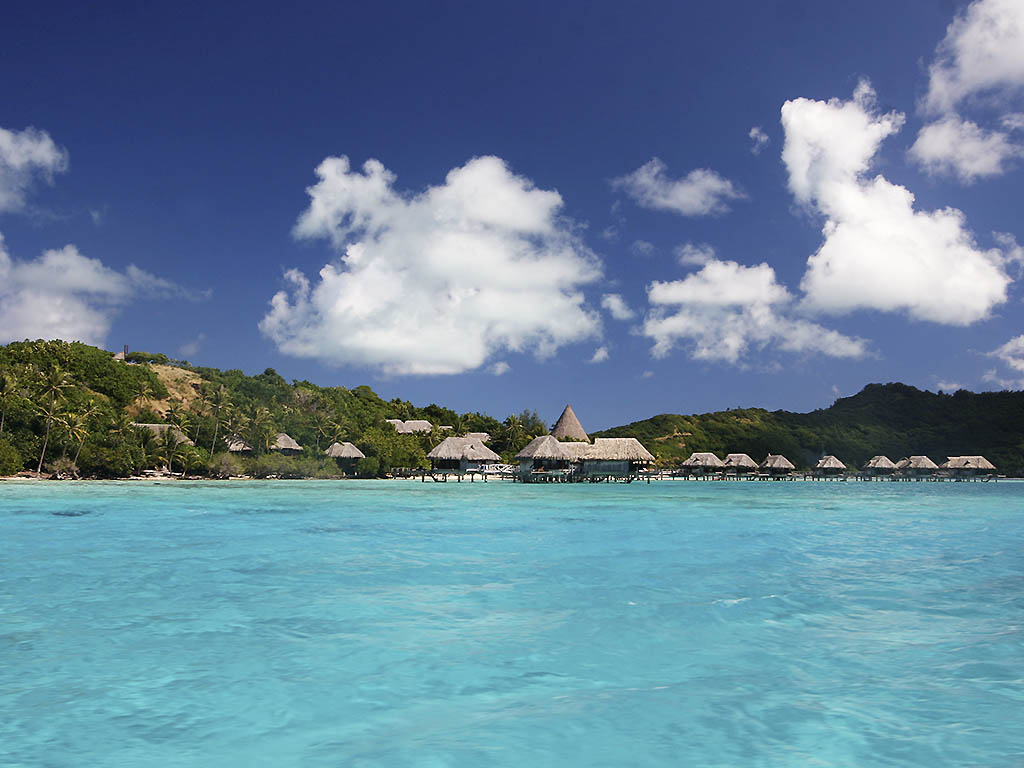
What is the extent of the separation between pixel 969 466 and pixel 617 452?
34.8 metres

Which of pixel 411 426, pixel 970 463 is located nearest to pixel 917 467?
pixel 970 463

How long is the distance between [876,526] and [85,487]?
36.4m

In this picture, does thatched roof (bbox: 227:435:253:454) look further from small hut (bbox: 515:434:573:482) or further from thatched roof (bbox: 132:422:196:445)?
small hut (bbox: 515:434:573:482)

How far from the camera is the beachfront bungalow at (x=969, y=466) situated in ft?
205

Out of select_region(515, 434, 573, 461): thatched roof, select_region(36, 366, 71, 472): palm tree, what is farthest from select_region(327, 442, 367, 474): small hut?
select_region(36, 366, 71, 472): palm tree

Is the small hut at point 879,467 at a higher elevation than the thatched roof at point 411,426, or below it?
below

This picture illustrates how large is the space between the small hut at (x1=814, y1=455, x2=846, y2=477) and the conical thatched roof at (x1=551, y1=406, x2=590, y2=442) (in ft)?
76.8

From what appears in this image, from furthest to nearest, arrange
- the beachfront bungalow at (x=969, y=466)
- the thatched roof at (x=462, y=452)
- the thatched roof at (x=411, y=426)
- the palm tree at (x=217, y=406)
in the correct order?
the thatched roof at (x=411, y=426), the beachfront bungalow at (x=969, y=466), the thatched roof at (x=462, y=452), the palm tree at (x=217, y=406)

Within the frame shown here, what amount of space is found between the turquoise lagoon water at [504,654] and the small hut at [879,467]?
5355cm

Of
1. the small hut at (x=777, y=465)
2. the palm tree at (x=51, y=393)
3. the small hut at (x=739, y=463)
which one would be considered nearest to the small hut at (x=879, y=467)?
the small hut at (x=777, y=465)

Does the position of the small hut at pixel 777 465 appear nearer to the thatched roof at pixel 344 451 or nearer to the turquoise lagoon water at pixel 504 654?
the thatched roof at pixel 344 451

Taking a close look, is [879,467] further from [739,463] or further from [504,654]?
[504,654]

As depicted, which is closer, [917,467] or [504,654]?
[504,654]

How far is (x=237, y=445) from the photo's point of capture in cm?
5056
